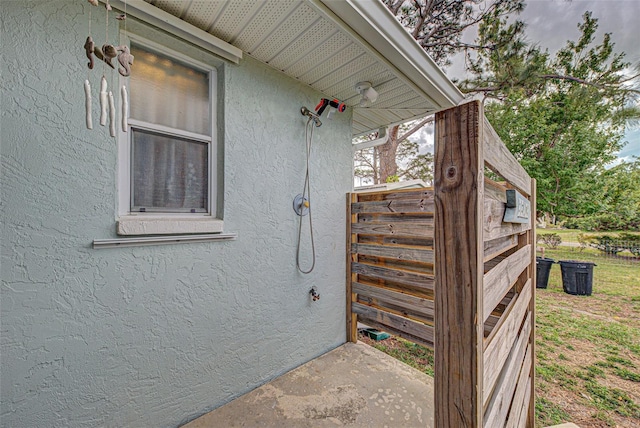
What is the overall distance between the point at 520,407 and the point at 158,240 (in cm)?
237

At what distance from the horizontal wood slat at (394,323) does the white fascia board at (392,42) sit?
2.16 meters

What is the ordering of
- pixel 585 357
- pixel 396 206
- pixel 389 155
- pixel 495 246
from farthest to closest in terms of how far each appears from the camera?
pixel 389 155 → pixel 585 357 → pixel 396 206 → pixel 495 246

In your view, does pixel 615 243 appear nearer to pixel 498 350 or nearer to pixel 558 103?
pixel 558 103

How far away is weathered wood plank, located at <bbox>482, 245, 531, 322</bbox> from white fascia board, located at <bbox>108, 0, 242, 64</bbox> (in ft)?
6.56

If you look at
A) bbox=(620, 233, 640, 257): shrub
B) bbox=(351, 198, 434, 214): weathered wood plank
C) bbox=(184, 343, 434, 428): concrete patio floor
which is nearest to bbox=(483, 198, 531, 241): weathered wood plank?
bbox=(351, 198, 434, 214): weathered wood plank

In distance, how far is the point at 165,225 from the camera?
5.00 feet

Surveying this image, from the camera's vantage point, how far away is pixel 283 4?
4.78 feet

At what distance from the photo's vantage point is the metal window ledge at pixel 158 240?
136 cm

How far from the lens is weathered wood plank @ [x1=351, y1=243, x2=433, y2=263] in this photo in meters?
2.26

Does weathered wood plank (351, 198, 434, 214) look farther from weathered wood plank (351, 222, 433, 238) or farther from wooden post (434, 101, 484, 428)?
wooden post (434, 101, 484, 428)

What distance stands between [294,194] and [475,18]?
514 centimetres

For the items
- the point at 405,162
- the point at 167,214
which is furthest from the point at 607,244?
the point at 167,214

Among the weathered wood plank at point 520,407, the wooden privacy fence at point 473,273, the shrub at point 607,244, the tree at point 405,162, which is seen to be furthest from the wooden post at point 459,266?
the shrub at point 607,244

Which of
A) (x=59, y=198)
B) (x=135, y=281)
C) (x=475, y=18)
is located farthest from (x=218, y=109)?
(x=475, y=18)
